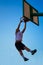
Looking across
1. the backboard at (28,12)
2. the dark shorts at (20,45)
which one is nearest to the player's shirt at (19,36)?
the dark shorts at (20,45)

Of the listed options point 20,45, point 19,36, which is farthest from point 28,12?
point 20,45

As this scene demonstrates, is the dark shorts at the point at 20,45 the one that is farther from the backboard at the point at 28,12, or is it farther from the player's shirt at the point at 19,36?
the backboard at the point at 28,12

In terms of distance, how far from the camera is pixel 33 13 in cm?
1159

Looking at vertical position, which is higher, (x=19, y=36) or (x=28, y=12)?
(x=28, y=12)

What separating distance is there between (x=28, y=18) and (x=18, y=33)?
2.30 ft

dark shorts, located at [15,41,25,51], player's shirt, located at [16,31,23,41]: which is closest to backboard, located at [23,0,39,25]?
player's shirt, located at [16,31,23,41]

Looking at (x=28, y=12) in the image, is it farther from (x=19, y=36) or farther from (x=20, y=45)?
(x=20, y=45)

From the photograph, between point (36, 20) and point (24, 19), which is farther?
point (36, 20)

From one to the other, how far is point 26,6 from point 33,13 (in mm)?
405

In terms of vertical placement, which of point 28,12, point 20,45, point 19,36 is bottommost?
point 20,45

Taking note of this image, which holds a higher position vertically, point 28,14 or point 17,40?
point 28,14

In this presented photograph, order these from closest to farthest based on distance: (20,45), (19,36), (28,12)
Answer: (19,36) → (28,12) → (20,45)

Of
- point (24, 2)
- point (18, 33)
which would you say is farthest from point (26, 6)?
point (18, 33)

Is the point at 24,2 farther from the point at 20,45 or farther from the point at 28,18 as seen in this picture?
the point at 20,45
